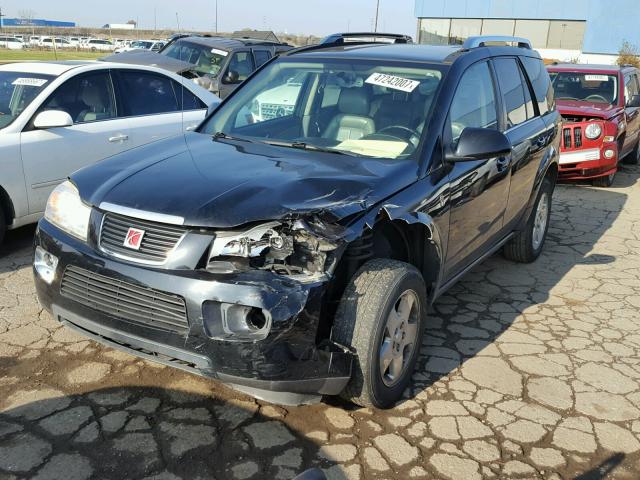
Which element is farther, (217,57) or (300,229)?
(217,57)

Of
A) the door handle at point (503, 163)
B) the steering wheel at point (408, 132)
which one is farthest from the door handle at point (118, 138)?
the door handle at point (503, 163)

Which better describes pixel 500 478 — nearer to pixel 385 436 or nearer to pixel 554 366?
pixel 385 436

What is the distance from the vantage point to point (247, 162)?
3381 millimetres

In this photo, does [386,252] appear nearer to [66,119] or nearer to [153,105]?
[66,119]

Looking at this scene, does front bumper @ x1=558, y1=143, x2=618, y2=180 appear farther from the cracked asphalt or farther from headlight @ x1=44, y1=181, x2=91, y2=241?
headlight @ x1=44, y1=181, x2=91, y2=241

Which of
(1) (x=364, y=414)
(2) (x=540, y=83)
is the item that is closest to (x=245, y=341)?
(1) (x=364, y=414)

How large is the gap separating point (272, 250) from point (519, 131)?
2.80 m

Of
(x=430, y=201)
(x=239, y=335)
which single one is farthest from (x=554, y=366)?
(x=239, y=335)

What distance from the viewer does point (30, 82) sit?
18.5ft

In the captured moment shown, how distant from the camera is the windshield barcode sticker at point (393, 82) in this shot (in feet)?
12.6

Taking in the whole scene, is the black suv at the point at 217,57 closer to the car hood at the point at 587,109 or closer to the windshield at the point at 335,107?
the car hood at the point at 587,109

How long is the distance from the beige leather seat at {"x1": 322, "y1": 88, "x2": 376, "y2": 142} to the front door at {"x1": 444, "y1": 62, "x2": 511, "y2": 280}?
0.51 m

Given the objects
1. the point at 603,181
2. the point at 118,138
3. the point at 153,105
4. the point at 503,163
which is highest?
the point at 153,105

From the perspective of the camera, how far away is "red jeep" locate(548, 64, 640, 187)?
8.83 meters
